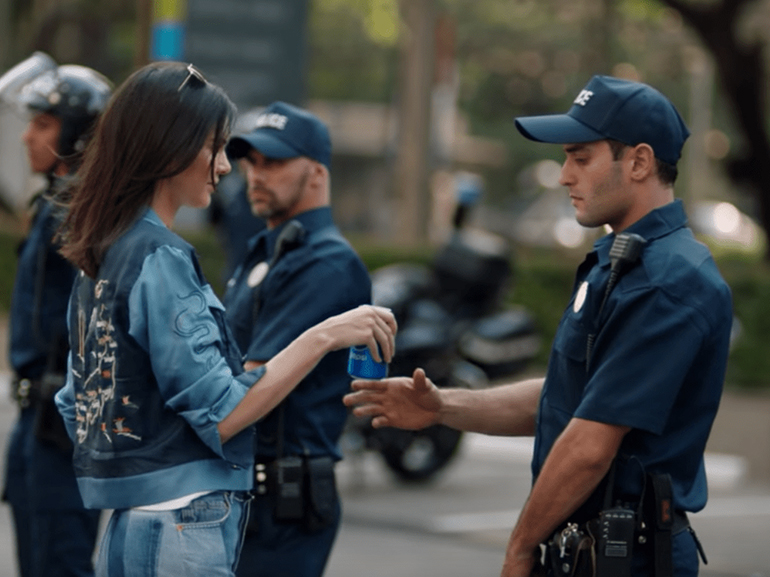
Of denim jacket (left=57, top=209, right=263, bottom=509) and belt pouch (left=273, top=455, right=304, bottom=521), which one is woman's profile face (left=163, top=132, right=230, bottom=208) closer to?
denim jacket (left=57, top=209, right=263, bottom=509)

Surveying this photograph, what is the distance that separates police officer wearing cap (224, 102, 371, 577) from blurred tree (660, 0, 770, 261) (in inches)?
564

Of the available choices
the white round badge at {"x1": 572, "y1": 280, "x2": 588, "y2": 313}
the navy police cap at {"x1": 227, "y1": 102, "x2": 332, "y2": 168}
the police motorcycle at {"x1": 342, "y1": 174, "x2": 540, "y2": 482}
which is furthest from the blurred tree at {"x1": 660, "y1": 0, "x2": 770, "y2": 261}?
the white round badge at {"x1": 572, "y1": 280, "x2": 588, "y2": 313}

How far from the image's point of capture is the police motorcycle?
32.6ft

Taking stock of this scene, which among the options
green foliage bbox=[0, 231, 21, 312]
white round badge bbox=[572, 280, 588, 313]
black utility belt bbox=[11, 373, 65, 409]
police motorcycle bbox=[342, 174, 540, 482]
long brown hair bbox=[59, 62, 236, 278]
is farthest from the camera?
green foliage bbox=[0, 231, 21, 312]

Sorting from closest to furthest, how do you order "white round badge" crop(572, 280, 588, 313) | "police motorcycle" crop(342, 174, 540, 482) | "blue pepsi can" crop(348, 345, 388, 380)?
1. "white round badge" crop(572, 280, 588, 313)
2. "blue pepsi can" crop(348, 345, 388, 380)
3. "police motorcycle" crop(342, 174, 540, 482)

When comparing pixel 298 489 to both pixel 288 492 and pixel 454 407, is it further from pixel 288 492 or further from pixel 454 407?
pixel 454 407

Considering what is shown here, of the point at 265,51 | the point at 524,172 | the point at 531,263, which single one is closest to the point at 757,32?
the point at 531,263

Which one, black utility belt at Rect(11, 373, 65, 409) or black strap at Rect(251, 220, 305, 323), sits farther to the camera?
black utility belt at Rect(11, 373, 65, 409)

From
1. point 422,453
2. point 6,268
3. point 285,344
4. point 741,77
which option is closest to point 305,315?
point 285,344

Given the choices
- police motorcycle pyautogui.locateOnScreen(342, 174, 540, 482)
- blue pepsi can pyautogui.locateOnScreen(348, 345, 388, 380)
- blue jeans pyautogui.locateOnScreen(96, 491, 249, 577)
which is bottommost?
police motorcycle pyautogui.locateOnScreen(342, 174, 540, 482)

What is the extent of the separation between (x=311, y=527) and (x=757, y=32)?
743 inches

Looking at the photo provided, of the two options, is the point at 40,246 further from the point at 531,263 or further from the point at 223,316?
the point at 531,263

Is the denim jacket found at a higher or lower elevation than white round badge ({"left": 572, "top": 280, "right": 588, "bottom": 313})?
lower

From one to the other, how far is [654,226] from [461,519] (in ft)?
19.5
